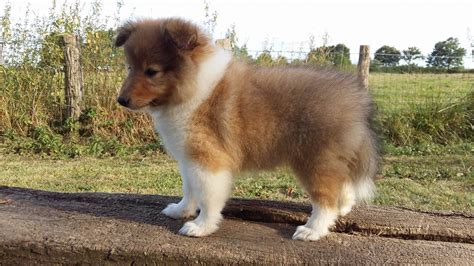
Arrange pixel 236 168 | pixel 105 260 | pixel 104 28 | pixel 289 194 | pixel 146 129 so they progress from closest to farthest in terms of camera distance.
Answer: pixel 105 260 → pixel 236 168 → pixel 289 194 → pixel 146 129 → pixel 104 28

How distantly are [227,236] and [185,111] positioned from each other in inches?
35.0

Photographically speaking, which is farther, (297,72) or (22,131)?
(22,131)

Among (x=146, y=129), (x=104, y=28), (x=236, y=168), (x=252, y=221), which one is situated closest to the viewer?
(x=236, y=168)

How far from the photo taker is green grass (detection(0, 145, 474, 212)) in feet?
21.9

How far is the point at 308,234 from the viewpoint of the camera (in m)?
3.18

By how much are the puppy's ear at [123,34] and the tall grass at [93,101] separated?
5.85m

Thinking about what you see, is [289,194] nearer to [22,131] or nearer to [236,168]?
[236,168]

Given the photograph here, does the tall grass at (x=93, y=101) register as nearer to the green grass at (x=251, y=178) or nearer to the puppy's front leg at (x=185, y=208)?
the green grass at (x=251, y=178)

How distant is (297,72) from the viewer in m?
3.38

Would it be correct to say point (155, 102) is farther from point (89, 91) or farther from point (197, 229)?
point (89, 91)

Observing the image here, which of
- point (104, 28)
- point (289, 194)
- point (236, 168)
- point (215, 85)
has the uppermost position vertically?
point (104, 28)

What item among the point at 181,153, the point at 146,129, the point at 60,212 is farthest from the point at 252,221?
the point at 146,129

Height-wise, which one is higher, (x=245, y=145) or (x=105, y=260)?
(x=245, y=145)

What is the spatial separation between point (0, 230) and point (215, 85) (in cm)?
174
